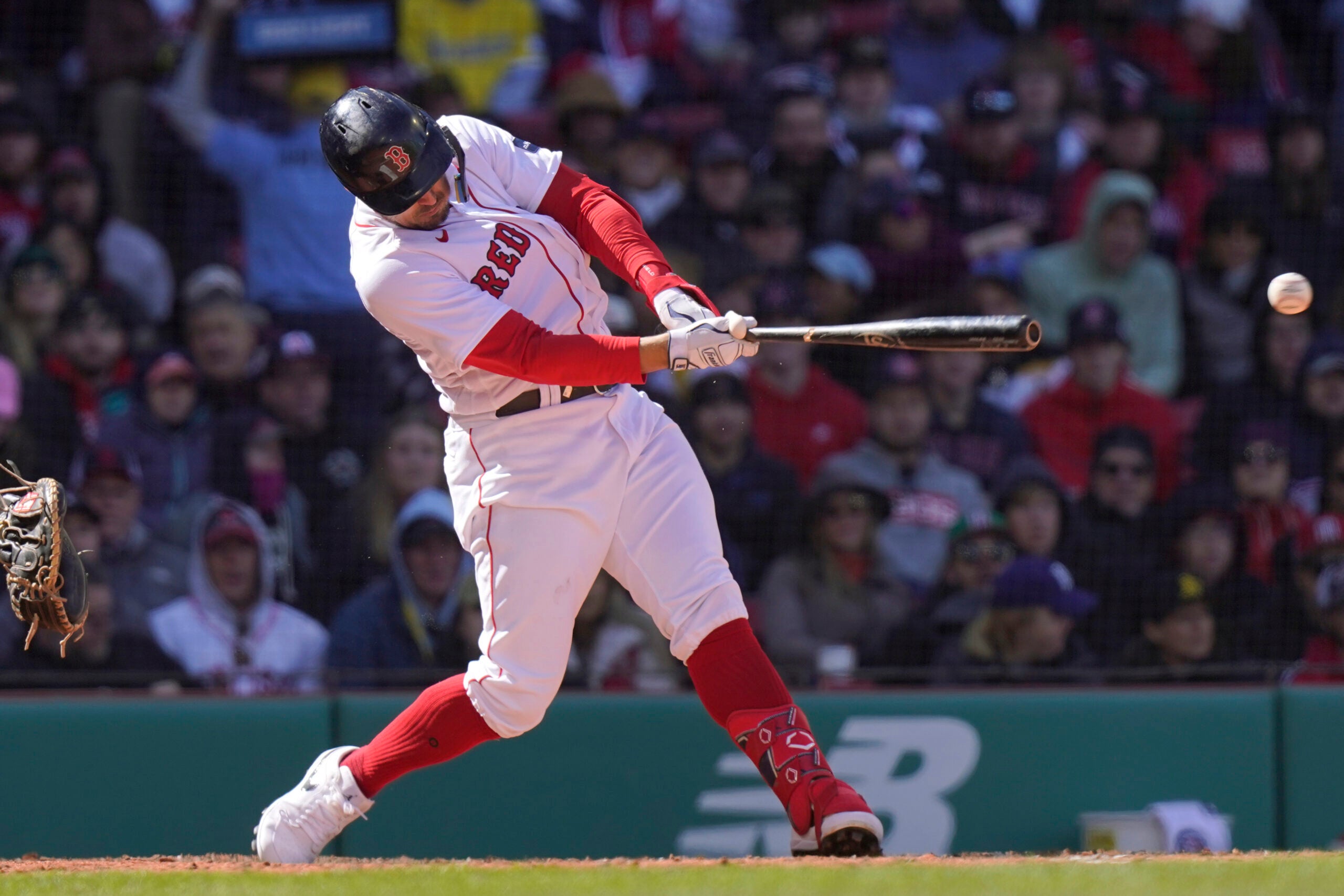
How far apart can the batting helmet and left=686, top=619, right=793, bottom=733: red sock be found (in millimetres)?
1094

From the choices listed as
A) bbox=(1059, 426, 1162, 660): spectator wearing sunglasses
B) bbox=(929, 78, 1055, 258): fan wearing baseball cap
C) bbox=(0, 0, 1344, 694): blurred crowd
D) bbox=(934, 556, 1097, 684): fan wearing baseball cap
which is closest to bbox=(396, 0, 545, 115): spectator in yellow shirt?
bbox=(0, 0, 1344, 694): blurred crowd

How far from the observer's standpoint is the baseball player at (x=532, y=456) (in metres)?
3.32

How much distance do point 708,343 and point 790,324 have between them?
111 inches

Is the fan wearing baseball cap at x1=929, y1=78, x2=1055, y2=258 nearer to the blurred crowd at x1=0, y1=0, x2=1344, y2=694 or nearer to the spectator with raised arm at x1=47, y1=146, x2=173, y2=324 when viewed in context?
the blurred crowd at x1=0, y1=0, x2=1344, y2=694

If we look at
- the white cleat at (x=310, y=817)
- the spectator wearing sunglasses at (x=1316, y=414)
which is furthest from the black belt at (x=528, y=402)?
the spectator wearing sunglasses at (x=1316, y=414)

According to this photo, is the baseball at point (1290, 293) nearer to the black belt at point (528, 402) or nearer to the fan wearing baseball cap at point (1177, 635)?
the black belt at point (528, 402)

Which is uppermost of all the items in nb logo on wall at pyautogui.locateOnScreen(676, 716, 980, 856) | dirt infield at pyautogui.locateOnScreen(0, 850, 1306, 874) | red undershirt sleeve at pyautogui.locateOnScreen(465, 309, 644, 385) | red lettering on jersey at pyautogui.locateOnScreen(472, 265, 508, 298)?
red lettering on jersey at pyautogui.locateOnScreen(472, 265, 508, 298)

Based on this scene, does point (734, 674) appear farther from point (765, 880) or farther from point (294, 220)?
point (294, 220)

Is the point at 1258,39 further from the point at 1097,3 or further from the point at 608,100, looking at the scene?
the point at 608,100

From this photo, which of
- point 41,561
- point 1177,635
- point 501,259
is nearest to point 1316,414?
point 1177,635

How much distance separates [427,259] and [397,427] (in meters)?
2.41

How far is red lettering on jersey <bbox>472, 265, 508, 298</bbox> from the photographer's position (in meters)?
3.42

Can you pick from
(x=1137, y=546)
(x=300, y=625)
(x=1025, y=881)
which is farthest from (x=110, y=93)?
(x=1025, y=881)

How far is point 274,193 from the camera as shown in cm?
639
